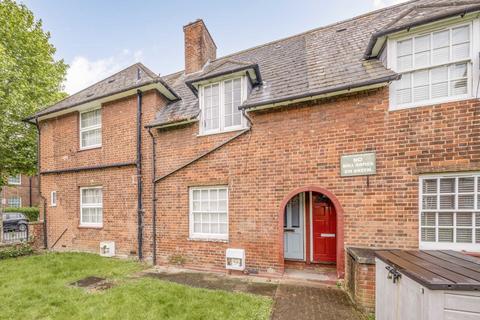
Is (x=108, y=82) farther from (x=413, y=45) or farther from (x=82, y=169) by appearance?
(x=413, y=45)

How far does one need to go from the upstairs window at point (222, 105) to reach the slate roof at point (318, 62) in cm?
37

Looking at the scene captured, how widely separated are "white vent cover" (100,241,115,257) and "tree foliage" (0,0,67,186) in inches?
265

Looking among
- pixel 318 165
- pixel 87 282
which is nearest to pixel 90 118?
pixel 87 282

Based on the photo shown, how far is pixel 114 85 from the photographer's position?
947 centimetres

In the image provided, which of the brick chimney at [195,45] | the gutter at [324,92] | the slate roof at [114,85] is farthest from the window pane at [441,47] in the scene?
the brick chimney at [195,45]

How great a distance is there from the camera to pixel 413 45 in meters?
5.31

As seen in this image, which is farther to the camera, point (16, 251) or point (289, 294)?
point (16, 251)

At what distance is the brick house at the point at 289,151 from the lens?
493cm

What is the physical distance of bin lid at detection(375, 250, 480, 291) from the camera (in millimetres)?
2211

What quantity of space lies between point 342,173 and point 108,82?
34.4 feet

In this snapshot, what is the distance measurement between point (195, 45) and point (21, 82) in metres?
8.85

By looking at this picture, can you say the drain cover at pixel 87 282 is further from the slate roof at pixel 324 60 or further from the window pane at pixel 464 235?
the window pane at pixel 464 235

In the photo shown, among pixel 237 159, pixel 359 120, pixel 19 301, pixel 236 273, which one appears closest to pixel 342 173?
pixel 359 120

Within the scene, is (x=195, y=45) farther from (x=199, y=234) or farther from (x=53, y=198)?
Answer: (x=53, y=198)
